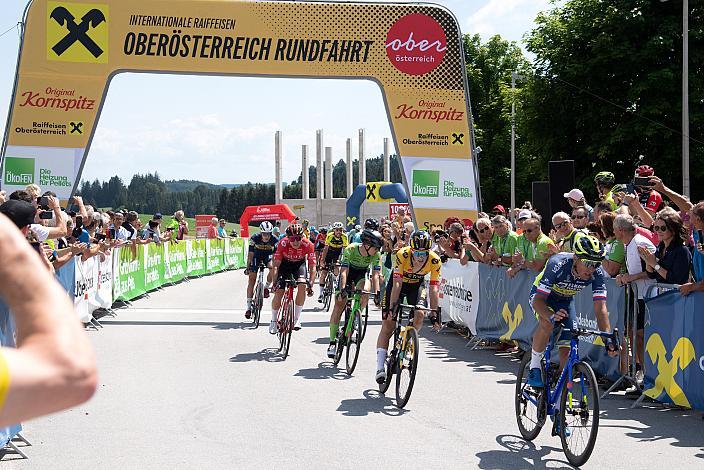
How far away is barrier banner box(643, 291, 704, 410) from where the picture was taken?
26.6 ft

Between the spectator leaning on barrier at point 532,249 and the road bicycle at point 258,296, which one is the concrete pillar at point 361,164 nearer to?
the road bicycle at point 258,296

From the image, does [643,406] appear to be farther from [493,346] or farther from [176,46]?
[176,46]

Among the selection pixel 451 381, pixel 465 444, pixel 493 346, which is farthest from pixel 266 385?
pixel 493 346

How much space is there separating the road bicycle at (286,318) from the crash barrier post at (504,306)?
2.94 metres

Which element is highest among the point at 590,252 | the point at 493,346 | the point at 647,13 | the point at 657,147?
the point at 647,13

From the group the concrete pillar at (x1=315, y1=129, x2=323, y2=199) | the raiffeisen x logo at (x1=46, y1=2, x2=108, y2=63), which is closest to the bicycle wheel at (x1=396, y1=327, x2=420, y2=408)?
the raiffeisen x logo at (x1=46, y1=2, x2=108, y2=63)

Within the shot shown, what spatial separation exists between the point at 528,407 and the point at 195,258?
26.2 metres

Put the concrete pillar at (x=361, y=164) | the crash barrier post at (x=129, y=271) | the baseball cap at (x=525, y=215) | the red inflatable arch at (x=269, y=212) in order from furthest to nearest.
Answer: the concrete pillar at (x=361, y=164) < the red inflatable arch at (x=269, y=212) < the crash barrier post at (x=129, y=271) < the baseball cap at (x=525, y=215)

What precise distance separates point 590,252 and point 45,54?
56.1 ft

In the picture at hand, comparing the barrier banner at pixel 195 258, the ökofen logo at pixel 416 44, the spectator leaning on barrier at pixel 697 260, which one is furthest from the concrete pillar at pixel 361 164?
the spectator leaning on barrier at pixel 697 260

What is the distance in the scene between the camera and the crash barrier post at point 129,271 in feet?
47.6

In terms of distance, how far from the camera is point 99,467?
242 inches

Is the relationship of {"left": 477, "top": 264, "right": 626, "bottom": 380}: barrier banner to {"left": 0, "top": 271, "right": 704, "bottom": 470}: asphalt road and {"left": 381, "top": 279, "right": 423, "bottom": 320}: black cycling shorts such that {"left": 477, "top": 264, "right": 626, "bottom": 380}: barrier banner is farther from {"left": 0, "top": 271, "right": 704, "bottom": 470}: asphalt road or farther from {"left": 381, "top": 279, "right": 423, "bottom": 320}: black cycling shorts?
{"left": 381, "top": 279, "right": 423, "bottom": 320}: black cycling shorts

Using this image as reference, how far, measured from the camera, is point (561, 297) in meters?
7.19
